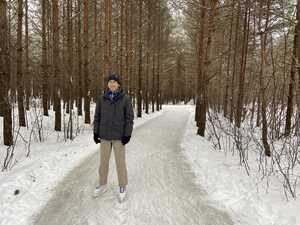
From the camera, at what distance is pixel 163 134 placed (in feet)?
41.1

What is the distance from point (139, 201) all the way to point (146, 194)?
341mm

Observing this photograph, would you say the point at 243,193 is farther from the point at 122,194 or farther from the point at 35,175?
the point at 35,175

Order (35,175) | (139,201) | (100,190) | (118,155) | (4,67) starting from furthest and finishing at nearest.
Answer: (4,67), (35,175), (100,190), (118,155), (139,201)

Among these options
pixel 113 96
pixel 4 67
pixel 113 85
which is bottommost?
pixel 113 96

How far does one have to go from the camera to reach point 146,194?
523 cm

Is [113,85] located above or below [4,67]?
below

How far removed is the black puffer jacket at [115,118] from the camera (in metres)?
4.96

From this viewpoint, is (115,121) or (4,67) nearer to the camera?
(115,121)

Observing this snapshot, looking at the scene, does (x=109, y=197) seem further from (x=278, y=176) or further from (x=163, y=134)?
(x=163, y=134)

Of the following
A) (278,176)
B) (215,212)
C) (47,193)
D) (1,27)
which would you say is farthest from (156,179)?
(1,27)

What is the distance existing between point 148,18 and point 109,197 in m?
20.7

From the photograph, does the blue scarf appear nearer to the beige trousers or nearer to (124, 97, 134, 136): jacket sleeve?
(124, 97, 134, 136): jacket sleeve

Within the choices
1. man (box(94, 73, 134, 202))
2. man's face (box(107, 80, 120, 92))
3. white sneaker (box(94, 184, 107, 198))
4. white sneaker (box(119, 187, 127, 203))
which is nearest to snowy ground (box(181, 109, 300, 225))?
white sneaker (box(119, 187, 127, 203))

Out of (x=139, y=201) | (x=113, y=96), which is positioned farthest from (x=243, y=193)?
(x=113, y=96)
